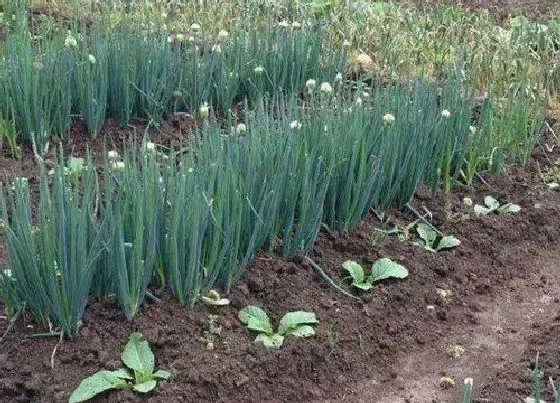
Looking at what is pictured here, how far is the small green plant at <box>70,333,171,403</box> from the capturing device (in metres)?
2.48

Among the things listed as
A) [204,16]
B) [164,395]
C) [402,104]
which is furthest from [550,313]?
[204,16]

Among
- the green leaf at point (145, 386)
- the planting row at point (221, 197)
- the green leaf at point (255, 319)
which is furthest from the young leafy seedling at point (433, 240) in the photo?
the green leaf at point (145, 386)

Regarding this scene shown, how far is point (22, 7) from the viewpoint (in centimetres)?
499

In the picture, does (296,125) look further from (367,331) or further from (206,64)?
(206,64)

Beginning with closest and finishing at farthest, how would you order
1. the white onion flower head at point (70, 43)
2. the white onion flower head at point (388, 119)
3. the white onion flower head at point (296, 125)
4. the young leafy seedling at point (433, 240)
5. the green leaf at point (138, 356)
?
the green leaf at point (138, 356) → the white onion flower head at point (296, 125) → the white onion flower head at point (388, 119) → the young leafy seedling at point (433, 240) → the white onion flower head at point (70, 43)

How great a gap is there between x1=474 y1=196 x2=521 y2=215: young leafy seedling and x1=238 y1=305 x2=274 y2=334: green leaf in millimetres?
1301

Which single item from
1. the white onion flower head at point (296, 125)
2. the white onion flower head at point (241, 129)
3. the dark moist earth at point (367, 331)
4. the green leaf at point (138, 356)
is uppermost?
the white onion flower head at point (296, 125)

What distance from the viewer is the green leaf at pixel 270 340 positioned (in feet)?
9.20

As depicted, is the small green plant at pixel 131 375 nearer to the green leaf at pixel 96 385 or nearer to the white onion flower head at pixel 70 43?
the green leaf at pixel 96 385

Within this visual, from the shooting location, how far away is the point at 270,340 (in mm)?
2820

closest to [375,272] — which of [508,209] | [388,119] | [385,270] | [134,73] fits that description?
[385,270]

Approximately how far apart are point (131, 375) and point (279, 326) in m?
0.51

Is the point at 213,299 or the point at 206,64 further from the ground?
the point at 206,64

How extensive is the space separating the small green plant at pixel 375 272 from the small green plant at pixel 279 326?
0.31 meters
